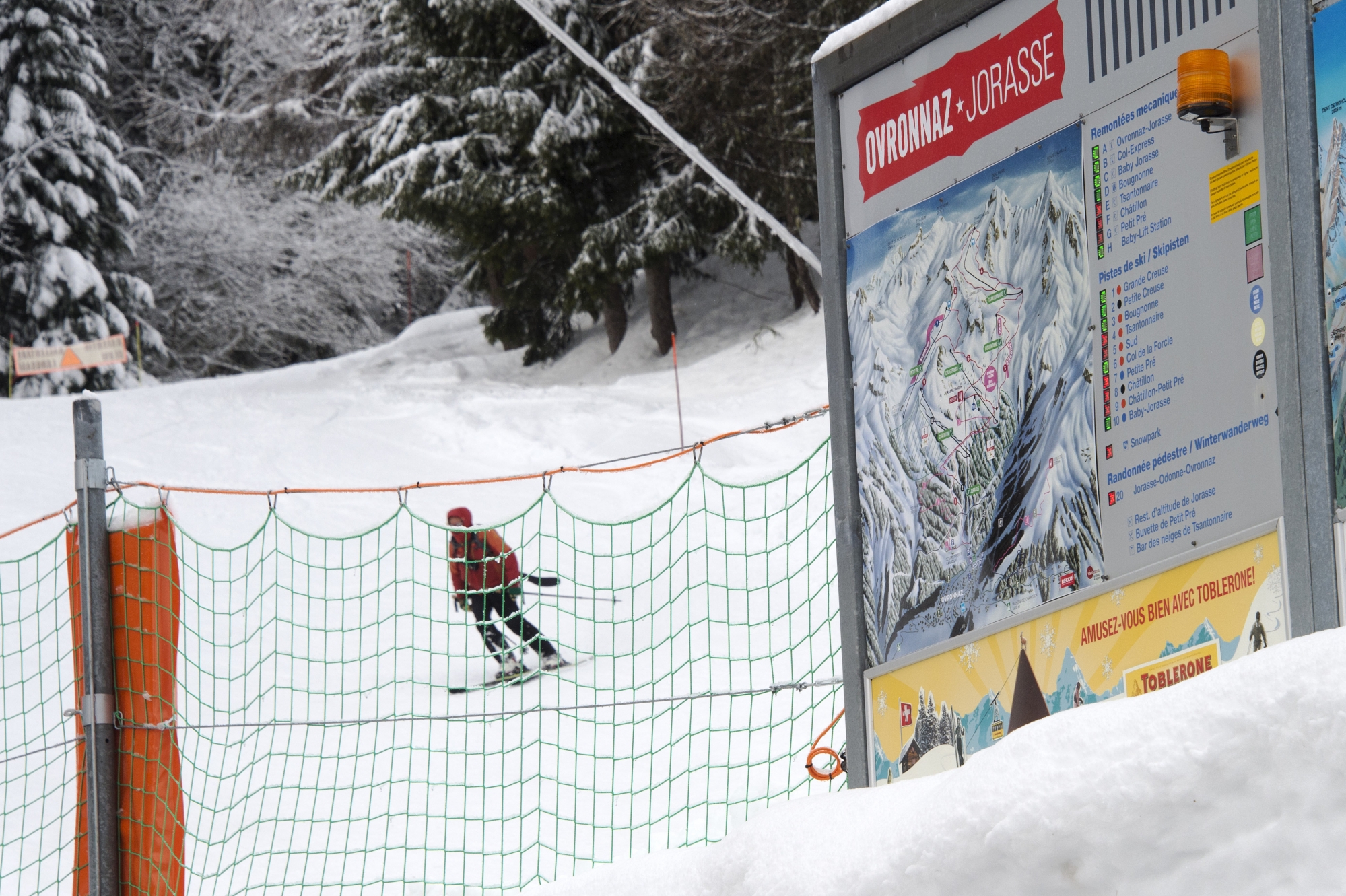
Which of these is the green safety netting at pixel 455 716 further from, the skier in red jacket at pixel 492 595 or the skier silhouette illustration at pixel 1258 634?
the skier silhouette illustration at pixel 1258 634

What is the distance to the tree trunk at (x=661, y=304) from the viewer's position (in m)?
20.7

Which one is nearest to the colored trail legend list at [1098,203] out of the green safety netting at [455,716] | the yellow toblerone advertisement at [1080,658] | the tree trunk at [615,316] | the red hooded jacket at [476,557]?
the yellow toblerone advertisement at [1080,658]

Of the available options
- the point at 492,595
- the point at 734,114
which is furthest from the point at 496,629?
the point at 734,114

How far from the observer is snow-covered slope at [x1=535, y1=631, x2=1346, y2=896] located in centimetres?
140

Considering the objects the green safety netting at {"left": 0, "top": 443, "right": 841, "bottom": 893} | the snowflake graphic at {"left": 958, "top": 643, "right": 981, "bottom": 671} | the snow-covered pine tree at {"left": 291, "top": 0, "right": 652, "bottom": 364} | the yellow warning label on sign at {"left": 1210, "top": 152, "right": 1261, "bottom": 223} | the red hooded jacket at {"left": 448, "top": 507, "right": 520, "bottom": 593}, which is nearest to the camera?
the yellow warning label on sign at {"left": 1210, "top": 152, "right": 1261, "bottom": 223}

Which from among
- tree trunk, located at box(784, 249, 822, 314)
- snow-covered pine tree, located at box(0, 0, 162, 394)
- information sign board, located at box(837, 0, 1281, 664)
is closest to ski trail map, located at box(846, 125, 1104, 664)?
information sign board, located at box(837, 0, 1281, 664)

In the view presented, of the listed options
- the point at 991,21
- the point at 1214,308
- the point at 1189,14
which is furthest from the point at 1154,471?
the point at 991,21

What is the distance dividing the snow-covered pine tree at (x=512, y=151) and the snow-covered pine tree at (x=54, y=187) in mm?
6502

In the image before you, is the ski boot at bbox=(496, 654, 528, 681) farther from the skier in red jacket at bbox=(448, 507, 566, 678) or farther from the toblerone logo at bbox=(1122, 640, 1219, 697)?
the toblerone logo at bbox=(1122, 640, 1219, 697)

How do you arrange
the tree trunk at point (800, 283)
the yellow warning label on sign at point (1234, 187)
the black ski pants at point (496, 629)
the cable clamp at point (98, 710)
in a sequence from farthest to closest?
the tree trunk at point (800, 283) → the black ski pants at point (496, 629) → the cable clamp at point (98, 710) → the yellow warning label on sign at point (1234, 187)

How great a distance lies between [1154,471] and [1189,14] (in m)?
0.75

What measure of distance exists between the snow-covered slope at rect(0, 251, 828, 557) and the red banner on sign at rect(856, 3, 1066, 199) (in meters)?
8.63

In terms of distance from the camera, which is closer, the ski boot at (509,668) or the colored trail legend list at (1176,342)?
the colored trail legend list at (1176,342)

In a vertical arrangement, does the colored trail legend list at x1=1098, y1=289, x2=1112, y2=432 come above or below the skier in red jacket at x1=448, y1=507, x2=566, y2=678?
above
